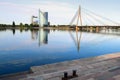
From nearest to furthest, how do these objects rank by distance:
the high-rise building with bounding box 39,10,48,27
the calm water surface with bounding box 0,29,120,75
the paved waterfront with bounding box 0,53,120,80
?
the paved waterfront with bounding box 0,53,120,80 < the calm water surface with bounding box 0,29,120,75 < the high-rise building with bounding box 39,10,48,27

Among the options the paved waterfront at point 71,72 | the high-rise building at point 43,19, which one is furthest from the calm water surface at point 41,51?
the high-rise building at point 43,19

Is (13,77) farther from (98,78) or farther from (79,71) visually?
(98,78)

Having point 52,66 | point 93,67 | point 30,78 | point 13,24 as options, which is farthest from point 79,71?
point 13,24

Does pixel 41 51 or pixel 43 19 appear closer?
pixel 41 51

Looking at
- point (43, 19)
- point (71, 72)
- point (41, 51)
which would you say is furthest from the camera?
point (43, 19)

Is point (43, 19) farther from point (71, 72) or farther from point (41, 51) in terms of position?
point (71, 72)

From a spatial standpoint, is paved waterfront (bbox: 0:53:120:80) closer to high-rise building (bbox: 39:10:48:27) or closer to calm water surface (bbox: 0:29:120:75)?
calm water surface (bbox: 0:29:120:75)

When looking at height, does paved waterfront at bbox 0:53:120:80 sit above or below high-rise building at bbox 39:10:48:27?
below

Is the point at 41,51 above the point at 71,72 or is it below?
below

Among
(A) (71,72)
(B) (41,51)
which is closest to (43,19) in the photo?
(B) (41,51)

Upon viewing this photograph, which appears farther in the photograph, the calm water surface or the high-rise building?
the high-rise building

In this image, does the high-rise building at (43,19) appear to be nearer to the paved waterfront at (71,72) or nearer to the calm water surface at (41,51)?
the calm water surface at (41,51)

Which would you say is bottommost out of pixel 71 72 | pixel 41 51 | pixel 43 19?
pixel 41 51

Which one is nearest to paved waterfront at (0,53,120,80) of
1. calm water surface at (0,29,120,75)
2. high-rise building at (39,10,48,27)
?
calm water surface at (0,29,120,75)
